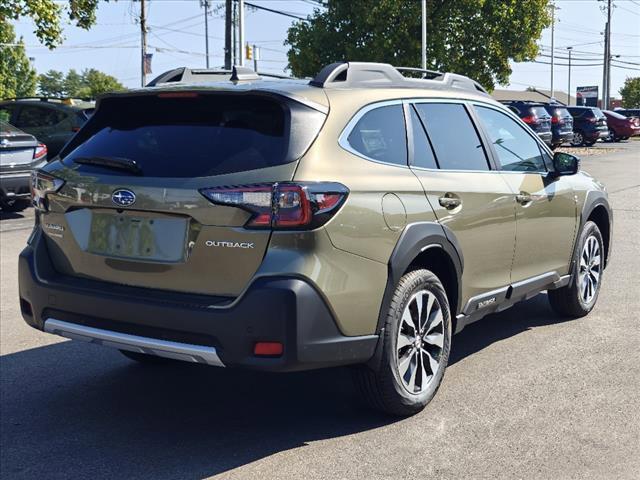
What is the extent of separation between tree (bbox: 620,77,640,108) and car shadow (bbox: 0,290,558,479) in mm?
99703

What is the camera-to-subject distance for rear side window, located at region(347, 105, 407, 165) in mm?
4105

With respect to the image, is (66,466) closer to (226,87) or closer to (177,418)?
(177,418)

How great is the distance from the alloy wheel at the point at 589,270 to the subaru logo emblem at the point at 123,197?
12.4 ft

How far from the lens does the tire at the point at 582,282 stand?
6.18m

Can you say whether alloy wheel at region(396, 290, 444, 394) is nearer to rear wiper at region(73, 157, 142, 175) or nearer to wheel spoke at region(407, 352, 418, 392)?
wheel spoke at region(407, 352, 418, 392)

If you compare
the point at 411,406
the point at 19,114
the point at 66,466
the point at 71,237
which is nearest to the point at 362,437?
the point at 411,406

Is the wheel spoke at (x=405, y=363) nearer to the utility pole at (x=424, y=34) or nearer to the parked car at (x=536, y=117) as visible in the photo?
the parked car at (x=536, y=117)

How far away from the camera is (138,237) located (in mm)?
3832

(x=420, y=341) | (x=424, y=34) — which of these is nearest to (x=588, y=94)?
(x=424, y=34)

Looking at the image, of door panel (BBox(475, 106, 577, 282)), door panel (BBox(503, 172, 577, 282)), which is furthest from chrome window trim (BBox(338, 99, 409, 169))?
door panel (BBox(503, 172, 577, 282))

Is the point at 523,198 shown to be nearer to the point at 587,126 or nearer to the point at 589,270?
the point at 589,270

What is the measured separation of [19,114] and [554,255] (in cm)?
1335

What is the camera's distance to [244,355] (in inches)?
141

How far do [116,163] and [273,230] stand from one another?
96 cm
